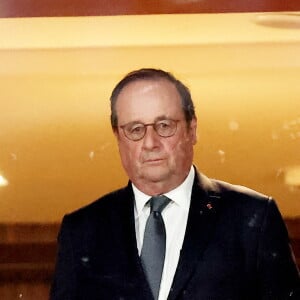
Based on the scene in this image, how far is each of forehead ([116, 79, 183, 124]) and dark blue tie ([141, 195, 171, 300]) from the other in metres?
0.16

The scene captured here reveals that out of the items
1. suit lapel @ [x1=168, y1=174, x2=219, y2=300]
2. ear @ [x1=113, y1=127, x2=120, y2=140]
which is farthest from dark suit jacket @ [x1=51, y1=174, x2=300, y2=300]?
ear @ [x1=113, y1=127, x2=120, y2=140]

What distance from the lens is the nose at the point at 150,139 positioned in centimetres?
125

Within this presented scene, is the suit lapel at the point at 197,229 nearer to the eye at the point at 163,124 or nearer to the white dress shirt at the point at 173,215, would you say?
the white dress shirt at the point at 173,215

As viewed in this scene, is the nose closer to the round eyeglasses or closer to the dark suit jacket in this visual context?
the round eyeglasses

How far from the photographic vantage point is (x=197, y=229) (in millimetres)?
1261

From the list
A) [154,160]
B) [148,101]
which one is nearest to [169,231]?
[154,160]

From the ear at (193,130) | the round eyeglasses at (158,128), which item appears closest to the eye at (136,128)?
the round eyeglasses at (158,128)

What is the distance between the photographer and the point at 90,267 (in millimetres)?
1290

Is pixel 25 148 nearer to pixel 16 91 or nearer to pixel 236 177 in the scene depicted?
pixel 16 91

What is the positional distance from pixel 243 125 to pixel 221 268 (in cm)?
31

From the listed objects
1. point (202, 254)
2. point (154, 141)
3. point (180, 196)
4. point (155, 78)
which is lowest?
point (202, 254)

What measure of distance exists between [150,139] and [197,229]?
0.19 m

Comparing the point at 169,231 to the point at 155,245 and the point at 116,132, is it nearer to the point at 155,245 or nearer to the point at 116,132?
the point at 155,245

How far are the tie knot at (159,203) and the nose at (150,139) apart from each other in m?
0.11
